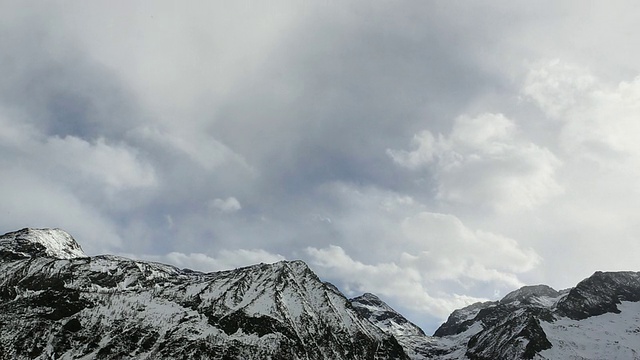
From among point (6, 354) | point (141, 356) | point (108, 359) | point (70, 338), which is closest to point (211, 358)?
point (141, 356)

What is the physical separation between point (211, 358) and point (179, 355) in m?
13.2

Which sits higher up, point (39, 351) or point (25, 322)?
point (25, 322)

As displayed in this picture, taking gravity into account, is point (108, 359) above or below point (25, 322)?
below

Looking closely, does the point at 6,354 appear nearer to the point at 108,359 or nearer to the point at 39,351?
the point at 39,351

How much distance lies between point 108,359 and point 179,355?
27.2 metres

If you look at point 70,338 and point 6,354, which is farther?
point 70,338

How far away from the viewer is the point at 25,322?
19412cm

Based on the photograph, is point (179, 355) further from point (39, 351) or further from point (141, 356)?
point (39, 351)

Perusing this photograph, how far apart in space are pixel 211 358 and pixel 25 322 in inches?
3086

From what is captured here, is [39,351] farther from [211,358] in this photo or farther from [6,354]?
[211,358]

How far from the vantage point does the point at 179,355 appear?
19462 cm

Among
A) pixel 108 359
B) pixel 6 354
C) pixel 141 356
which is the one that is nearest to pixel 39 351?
pixel 6 354

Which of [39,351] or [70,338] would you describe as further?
[70,338]

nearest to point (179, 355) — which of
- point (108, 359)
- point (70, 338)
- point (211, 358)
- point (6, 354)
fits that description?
point (211, 358)
